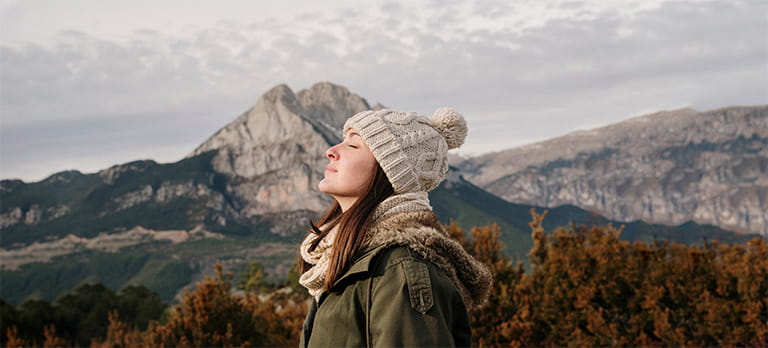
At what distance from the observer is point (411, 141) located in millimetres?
2684

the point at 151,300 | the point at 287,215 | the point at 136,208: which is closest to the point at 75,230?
the point at 136,208

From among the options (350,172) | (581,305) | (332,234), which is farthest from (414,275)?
(581,305)

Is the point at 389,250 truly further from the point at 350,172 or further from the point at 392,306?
the point at 350,172

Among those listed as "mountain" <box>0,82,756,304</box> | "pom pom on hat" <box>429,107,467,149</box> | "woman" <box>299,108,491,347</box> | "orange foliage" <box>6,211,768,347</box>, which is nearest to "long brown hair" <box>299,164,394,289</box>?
"woman" <box>299,108,491,347</box>

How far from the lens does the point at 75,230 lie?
568 ft

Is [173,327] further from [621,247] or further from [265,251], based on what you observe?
[265,251]

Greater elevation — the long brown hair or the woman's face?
the woman's face

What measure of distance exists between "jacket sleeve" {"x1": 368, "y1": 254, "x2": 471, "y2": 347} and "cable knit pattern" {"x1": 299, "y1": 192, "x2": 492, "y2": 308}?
102 mm

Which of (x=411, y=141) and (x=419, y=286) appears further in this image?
(x=411, y=141)

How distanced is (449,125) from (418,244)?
800 millimetres

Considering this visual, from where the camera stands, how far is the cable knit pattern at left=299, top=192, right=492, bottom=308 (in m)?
2.38

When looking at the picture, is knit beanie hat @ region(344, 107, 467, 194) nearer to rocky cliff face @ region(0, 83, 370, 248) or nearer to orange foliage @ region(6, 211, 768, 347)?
orange foliage @ region(6, 211, 768, 347)

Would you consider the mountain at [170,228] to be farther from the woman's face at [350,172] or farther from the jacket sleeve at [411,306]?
the jacket sleeve at [411,306]

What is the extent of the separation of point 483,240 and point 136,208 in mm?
188335
